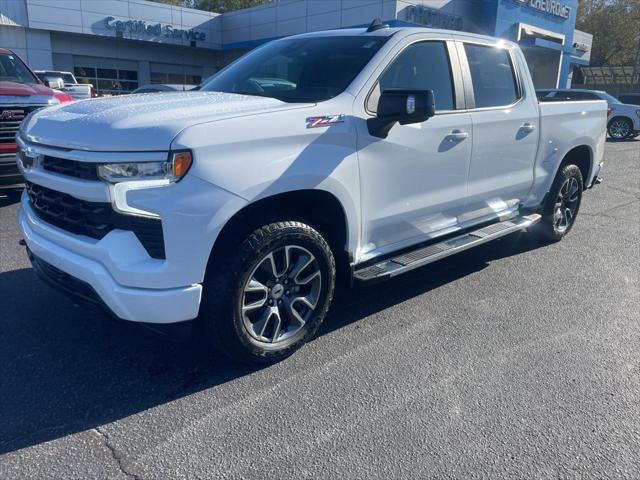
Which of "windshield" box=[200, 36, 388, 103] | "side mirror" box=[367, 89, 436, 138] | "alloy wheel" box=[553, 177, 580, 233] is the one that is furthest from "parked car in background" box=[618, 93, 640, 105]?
"side mirror" box=[367, 89, 436, 138]

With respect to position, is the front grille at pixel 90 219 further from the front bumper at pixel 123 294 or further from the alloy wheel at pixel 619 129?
the alloy wheel at pixel 619 129

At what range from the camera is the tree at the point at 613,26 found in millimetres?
51062

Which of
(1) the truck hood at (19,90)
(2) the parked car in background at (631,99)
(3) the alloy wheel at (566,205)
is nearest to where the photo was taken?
(3) the alloy wheel at (566,205)

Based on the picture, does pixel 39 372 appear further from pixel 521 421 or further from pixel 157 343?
pixel 521 421

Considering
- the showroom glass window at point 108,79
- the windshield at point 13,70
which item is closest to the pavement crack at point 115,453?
the windshield at point 13,70

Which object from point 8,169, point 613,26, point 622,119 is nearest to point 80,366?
point 8,169

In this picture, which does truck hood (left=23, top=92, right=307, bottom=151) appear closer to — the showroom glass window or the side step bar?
the side step bar

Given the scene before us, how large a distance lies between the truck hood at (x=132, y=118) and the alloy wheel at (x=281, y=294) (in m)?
0.85

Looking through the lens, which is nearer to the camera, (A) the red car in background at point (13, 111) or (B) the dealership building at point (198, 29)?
(A) the red car in background at point (13, 111)

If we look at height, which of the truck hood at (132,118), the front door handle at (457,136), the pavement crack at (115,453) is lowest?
the pavement crack at (115,453)

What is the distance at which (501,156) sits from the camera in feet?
15.7

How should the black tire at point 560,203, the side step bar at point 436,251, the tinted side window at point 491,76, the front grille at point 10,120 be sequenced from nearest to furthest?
the side step bar at point 436,251 → the tinted side window at point 491,76 → the black tire at point 560,203 → the front grille at point 10,120

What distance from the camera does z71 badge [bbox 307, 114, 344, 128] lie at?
3223 millimetres

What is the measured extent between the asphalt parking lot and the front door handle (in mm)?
1273
